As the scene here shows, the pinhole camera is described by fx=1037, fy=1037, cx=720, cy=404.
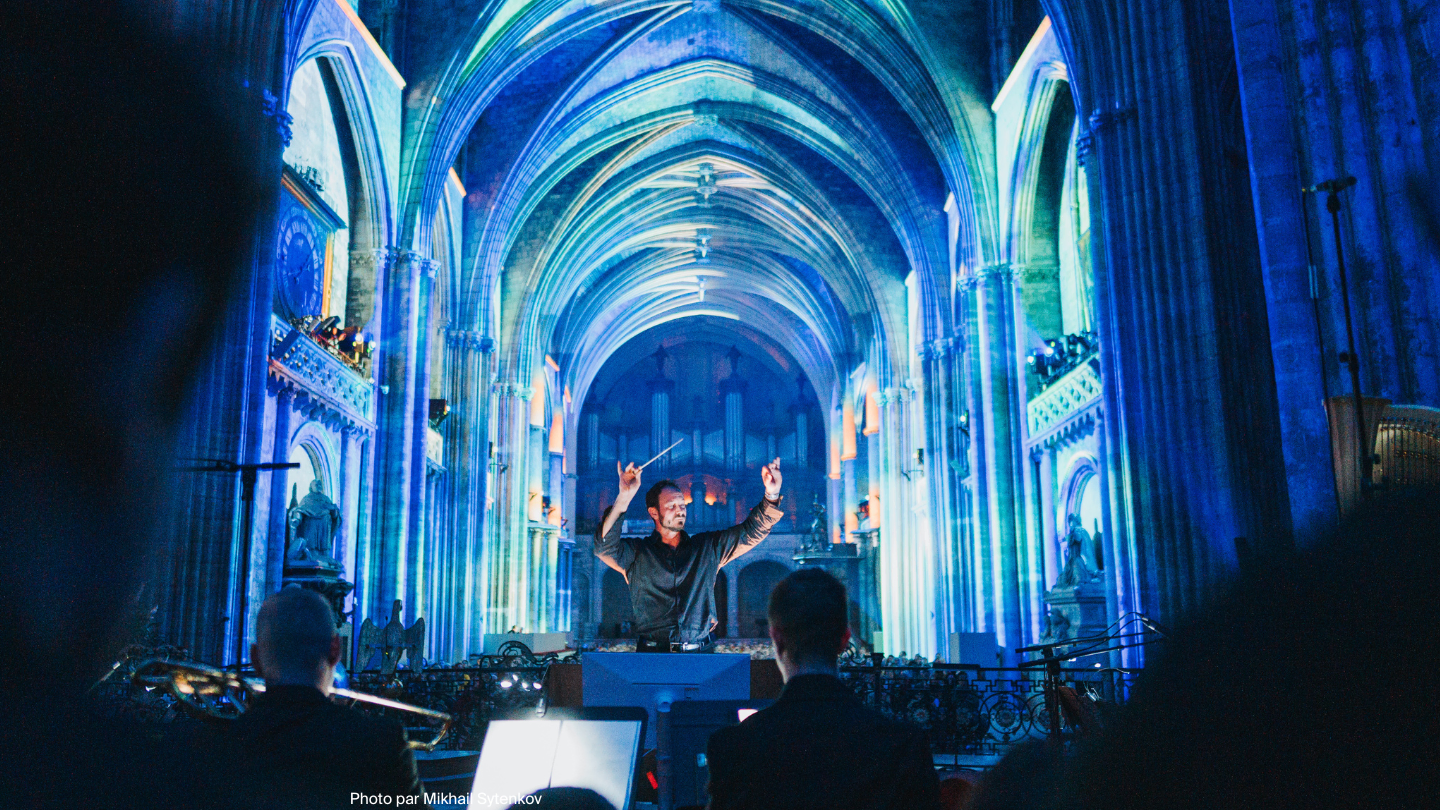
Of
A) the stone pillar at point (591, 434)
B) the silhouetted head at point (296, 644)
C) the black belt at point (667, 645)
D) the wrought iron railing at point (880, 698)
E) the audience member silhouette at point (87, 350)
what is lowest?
the wrought iron railing at point (880, 698)

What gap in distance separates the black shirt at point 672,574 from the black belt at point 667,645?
5 cm

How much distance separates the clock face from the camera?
561 inches

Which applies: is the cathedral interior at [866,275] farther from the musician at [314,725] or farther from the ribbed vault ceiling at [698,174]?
the musician at [314,725]

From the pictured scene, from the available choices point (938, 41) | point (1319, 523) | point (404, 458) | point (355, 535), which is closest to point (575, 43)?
point (938, 41)

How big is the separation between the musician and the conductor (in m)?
2.58

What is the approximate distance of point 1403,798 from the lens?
33 cm

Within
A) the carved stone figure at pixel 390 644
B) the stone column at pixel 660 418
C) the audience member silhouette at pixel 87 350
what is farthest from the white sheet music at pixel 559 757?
the stone column at pixel 660 418

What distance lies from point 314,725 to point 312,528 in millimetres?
12771

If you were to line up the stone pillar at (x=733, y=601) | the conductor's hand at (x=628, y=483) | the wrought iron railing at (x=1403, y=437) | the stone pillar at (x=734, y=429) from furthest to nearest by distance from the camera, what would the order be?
the stone pillar at (x=734, y=429), the stone pillar at (x=733, y=601), the wrought iron railing at (x=1403, y=437), the conductor's hand at (x=628, y=483)

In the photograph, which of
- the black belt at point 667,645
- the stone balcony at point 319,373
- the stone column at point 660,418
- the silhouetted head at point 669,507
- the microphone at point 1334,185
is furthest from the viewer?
the stone column at point 660,418

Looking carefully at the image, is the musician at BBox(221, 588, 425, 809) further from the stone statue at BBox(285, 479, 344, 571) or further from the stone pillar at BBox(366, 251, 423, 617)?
the stone pillar at BBox(366, 251, 423, 617)

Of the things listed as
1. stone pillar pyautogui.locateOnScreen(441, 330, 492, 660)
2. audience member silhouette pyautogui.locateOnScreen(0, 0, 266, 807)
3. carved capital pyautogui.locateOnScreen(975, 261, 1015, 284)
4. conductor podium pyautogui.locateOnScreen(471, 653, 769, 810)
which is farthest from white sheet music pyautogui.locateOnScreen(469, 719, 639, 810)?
stone pillar pyautogui.locateOnScreen(441, 330, 492, 660)

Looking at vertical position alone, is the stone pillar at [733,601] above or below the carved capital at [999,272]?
below

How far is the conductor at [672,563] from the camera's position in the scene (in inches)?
175
